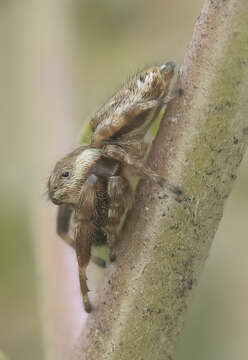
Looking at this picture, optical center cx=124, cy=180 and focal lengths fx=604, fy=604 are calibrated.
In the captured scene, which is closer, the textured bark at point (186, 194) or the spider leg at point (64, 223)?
the textured bark at point (186, 194)

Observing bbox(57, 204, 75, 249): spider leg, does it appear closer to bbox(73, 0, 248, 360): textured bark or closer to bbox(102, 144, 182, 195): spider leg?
bbox(102, 144, 182, 195): spider leg

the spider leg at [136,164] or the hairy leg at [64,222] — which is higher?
the spider leg at [136,164]

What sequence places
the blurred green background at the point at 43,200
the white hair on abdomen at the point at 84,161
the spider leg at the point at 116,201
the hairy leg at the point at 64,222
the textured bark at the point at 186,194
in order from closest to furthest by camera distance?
1. the textured bark at the point at 186,194
2. the spider leg at the point at 116,201
3. the white hair on abdomen at the point at 84,161
4. the hairy leg at the point at 64,222
5. the blurred green background at the point at 43,200

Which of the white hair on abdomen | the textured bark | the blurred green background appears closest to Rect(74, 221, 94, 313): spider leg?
the white hair on abdomen

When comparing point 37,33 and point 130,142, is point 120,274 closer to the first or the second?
point 130,142

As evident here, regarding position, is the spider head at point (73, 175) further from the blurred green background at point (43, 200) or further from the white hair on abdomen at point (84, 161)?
the blurred green background at point (43, 200)

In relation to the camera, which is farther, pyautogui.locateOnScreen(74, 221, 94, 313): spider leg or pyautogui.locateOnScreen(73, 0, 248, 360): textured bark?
pyautogui.locateOnScreen(74, 221, 94, 313): spider leg

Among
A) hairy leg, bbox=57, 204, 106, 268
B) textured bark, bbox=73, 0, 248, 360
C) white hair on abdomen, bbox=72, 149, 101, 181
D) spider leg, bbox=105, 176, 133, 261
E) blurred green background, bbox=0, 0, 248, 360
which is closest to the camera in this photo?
textured bark, bbox=73, 0, 248, 360

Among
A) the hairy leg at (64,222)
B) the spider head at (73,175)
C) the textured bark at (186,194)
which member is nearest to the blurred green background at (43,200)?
the hairy leg at (64,222)
